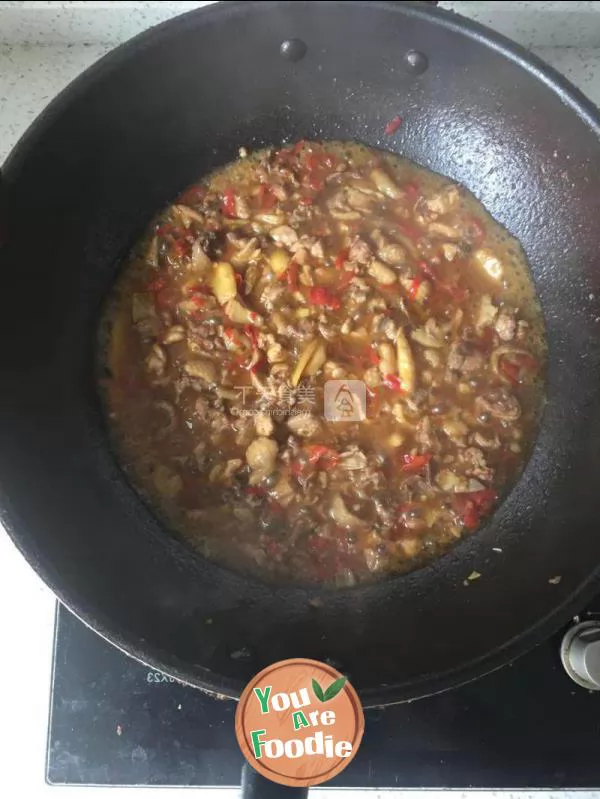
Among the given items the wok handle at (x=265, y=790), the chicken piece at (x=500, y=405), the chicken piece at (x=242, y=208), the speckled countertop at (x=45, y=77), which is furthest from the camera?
the chicken piece at (x=242, y=208)

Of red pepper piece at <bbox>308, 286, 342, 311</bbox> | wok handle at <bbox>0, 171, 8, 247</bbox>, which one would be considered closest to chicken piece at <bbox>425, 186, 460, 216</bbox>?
red pepper piece at <bbox>308, 286, 342, 311</bbox>

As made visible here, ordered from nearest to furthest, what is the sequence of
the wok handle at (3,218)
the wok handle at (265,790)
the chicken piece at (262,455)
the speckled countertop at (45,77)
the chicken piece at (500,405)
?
the wok handle at (265,790) < the wok handle at (3,218) < the speckled countertop at (45,77) < the chicken piece at (262,455) < the chicken piece at (500,405)

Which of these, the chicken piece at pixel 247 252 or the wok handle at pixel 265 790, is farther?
the chicken piece at pixel 247 252

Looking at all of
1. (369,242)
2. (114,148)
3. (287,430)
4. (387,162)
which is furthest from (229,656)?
(387,162)

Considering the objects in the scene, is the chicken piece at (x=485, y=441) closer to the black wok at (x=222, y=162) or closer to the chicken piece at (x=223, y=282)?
the black wok at (x=222, y=162)

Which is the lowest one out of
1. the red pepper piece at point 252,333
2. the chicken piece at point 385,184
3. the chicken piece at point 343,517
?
the chicken piece at point 343,517

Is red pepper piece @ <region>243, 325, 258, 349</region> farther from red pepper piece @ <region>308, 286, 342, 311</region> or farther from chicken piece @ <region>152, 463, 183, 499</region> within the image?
chicken piece @ <region>152, 463, 183, 499</region>

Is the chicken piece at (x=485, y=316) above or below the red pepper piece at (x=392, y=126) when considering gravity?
below

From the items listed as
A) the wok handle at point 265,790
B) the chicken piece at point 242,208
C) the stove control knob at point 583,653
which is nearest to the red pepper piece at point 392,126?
the chicken piece at point 242,208

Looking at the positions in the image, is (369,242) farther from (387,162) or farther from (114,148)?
(114,148)
